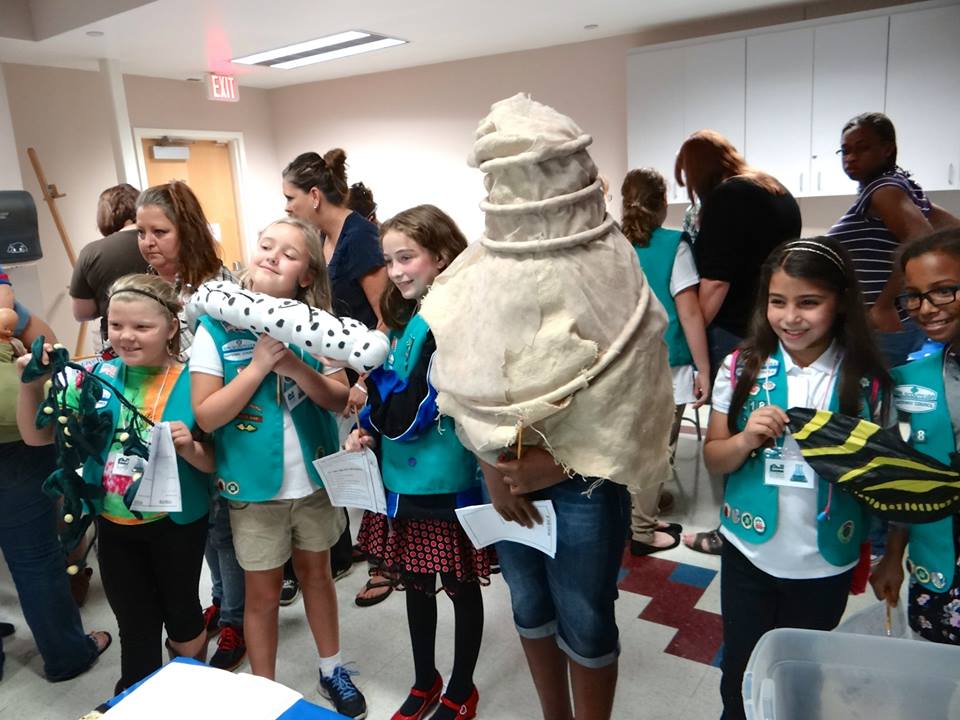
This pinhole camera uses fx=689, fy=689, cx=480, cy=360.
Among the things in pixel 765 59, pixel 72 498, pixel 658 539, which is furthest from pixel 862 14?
pixel 72 498

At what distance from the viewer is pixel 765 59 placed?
4.34 m

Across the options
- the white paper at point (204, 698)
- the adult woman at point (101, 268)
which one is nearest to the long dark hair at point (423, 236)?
the white paper at point (204, 698)

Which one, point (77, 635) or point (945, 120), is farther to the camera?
point (945, 120)

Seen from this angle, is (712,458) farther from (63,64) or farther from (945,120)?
(63,64)

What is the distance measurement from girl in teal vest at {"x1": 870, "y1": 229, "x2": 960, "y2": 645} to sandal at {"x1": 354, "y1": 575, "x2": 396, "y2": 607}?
60.6 inches

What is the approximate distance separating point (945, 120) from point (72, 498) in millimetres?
4665

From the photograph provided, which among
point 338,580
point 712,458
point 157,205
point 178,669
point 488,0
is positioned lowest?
point 338,580

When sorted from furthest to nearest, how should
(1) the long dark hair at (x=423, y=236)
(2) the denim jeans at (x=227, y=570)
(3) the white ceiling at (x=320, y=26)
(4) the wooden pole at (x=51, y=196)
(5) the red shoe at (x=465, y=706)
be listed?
(4) the wooden pole at (x=51, y=196)
(3) the white ceiling at (x=320, y=26)
(2) the denim jeans at (x=227, y=570)
(5) the red shoe at (x=465, y=706)
(1) the long dark hair at (x=423, y=236)

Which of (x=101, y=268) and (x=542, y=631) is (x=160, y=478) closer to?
(x=542, y=631)

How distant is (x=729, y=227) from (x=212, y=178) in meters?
5.60

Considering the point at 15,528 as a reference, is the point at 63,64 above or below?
above

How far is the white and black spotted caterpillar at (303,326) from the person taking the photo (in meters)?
1.33

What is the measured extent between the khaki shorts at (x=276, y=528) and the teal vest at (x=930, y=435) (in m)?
1.25

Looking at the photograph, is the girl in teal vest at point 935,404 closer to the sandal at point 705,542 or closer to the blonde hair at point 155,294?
the sandal at point 705,542
